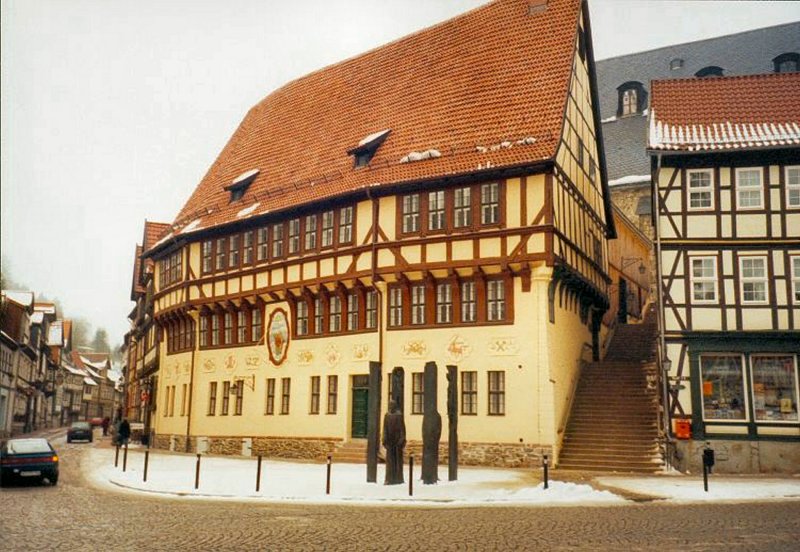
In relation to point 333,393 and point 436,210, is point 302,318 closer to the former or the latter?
point 333,393

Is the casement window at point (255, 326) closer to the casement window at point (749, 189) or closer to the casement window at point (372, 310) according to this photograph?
the casement window at point (372, 310)

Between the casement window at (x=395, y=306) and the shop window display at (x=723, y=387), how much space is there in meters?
10.2

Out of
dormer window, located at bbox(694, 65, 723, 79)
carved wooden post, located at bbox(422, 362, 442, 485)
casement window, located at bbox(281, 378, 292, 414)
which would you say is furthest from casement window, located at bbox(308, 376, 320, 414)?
dormer window, located at bbox(694, 65, 723, 79)

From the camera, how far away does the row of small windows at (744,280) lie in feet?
90.0

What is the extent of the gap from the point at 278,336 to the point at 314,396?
3.43 meters

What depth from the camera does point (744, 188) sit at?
28094 millimetres

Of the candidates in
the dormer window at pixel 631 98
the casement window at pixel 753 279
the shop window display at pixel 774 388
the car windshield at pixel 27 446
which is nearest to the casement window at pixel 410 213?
the casement window at pixel 753 279

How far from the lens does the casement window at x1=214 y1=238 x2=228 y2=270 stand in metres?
38.5

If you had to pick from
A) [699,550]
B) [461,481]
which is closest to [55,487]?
[461,481]

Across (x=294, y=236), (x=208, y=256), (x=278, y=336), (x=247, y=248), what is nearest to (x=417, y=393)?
(x=278, y=336)

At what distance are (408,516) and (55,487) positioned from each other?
11162mm

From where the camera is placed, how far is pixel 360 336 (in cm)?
3188

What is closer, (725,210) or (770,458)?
(770,458)

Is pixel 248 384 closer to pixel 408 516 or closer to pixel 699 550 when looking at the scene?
pixel 408 516
